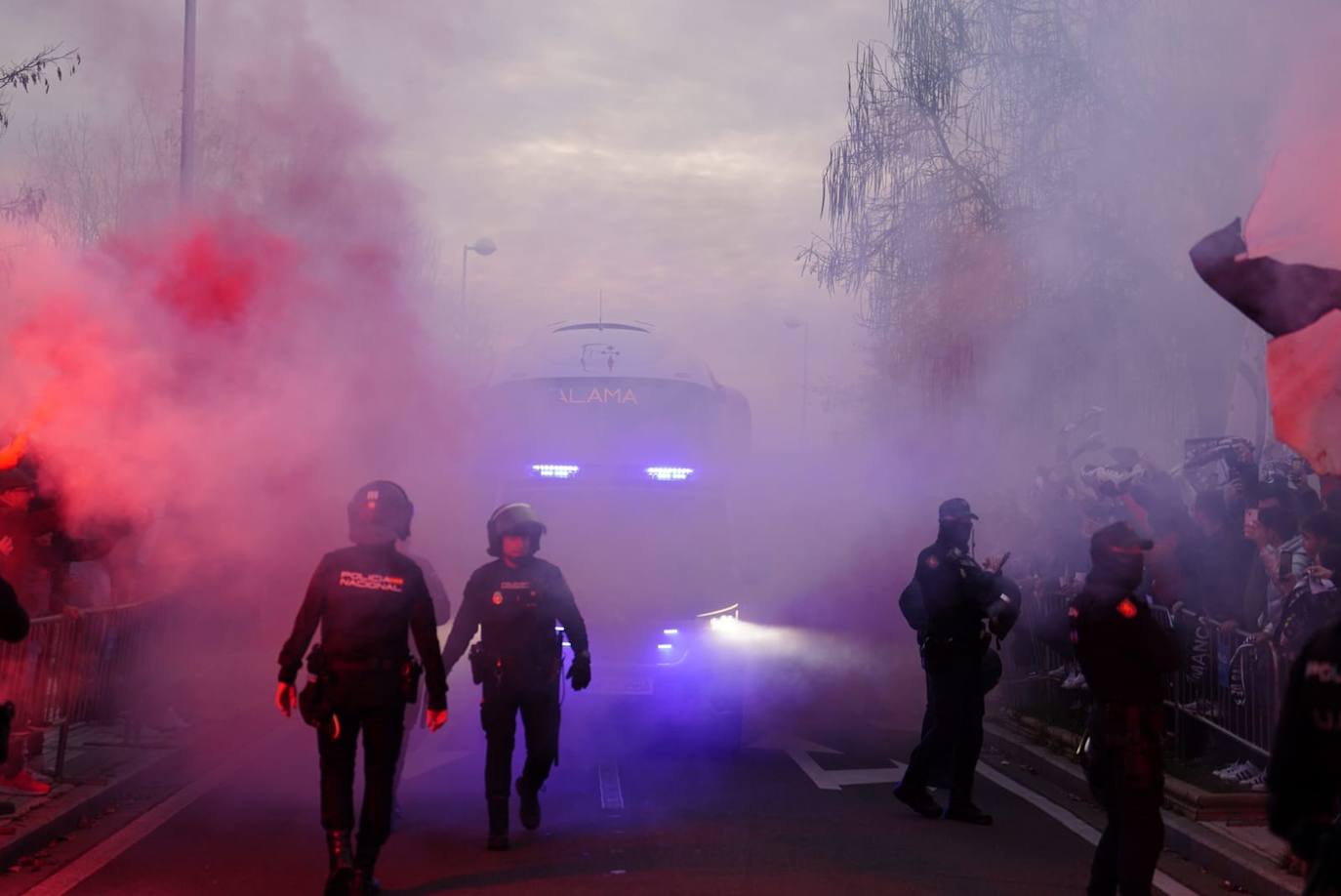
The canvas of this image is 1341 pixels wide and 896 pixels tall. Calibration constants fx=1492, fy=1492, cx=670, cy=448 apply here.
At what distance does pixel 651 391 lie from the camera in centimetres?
1278

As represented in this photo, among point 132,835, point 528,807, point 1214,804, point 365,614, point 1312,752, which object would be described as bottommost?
point 132,835

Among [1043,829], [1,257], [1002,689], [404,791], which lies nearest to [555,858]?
[404,791]

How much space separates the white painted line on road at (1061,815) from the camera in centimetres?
711

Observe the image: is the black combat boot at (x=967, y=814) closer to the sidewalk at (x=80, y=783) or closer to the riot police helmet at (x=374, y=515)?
the riot police helmet at (x=374, y=515)

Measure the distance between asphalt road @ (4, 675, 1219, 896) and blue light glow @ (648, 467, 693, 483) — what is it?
80.7 inches

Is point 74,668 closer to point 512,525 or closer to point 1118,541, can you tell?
point 512,525

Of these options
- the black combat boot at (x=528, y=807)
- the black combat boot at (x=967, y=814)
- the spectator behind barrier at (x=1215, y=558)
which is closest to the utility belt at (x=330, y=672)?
the black combat boot at (x=528, y=807)

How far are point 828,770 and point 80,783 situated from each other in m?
4.78

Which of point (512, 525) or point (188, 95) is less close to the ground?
point (188, 95)

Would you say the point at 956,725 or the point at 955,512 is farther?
the point at 955,512

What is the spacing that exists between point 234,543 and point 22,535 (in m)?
3.58

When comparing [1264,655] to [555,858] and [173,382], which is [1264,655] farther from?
[173,382]

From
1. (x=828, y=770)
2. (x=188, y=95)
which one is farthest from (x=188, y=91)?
(x=828, y=770)

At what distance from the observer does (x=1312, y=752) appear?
3.47 meters
